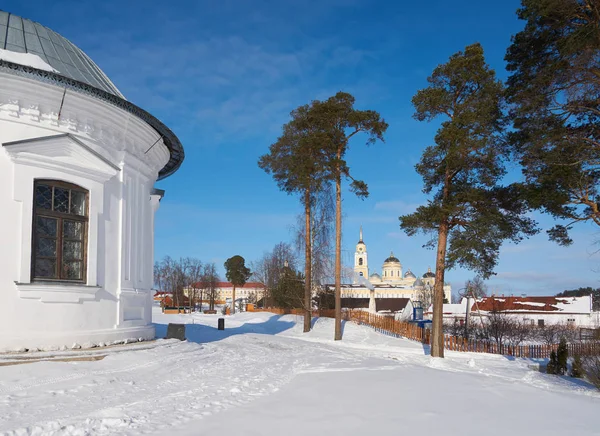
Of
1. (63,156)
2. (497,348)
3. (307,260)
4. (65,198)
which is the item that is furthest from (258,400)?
(307,260)

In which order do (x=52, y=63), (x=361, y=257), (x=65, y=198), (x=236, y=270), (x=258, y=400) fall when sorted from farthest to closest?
(x=361, y=257), (x=236, y=270), (x=52, y=63), (x=65, y=198), (x=258, y=400)

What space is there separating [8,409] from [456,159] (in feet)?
46.8

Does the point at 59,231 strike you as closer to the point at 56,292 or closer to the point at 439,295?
the point at 56,292

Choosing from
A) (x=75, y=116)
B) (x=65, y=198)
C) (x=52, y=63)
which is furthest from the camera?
(x=52, y=63)

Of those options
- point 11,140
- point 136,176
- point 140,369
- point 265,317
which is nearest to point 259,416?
point 140,369

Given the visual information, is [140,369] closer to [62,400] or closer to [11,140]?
[62,400]

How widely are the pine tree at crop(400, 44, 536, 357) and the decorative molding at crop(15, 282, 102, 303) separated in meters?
10.7

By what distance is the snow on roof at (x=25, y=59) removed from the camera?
32.7ft

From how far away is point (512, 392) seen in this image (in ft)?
25.4

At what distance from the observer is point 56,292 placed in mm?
9891

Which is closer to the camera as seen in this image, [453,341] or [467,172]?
[467,172]

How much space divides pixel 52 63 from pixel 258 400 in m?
8.23

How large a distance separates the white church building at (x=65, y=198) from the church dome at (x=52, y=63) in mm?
27

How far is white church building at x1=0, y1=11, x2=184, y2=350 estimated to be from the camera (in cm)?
953
